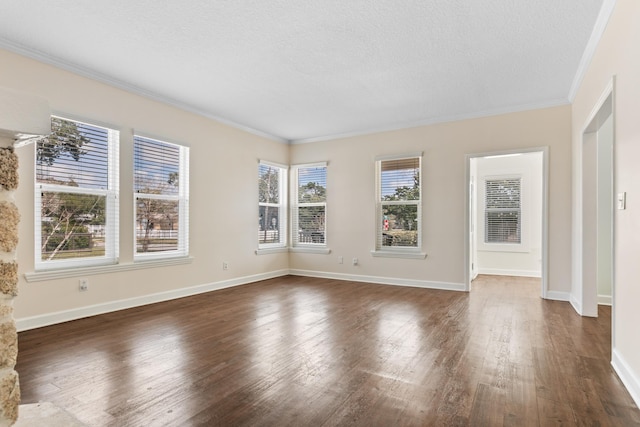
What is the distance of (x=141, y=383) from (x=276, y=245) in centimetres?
469

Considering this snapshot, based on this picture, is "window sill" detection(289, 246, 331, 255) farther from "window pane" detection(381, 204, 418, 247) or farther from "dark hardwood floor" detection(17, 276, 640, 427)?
"dark hardwood floor" detection(17, 276, 640, 427)

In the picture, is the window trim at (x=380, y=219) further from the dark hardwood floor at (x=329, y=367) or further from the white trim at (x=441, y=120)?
the dark hardwood floor at (x=329, y=367)

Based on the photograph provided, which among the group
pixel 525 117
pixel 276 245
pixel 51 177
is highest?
pixel 525 117

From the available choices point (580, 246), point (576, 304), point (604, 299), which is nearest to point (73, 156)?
point (580, 246)

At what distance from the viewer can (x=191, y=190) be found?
5.20 metres

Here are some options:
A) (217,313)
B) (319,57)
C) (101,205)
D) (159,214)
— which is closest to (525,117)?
(319,57)

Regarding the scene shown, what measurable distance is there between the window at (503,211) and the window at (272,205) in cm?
442

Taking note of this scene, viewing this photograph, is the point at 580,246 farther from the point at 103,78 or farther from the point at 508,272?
the point at 103,78

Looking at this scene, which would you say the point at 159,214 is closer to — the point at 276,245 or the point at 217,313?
the point at 217,313

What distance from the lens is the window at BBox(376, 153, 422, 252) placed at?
19.7 ft

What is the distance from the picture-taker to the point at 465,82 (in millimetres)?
4254

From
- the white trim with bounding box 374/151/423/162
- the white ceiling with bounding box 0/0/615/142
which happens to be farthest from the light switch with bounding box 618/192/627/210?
the white trim with bounding box 374/151/423/162

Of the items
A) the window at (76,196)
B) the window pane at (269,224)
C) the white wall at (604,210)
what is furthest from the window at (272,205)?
the white wall at (604,210)

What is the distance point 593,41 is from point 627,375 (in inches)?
110
